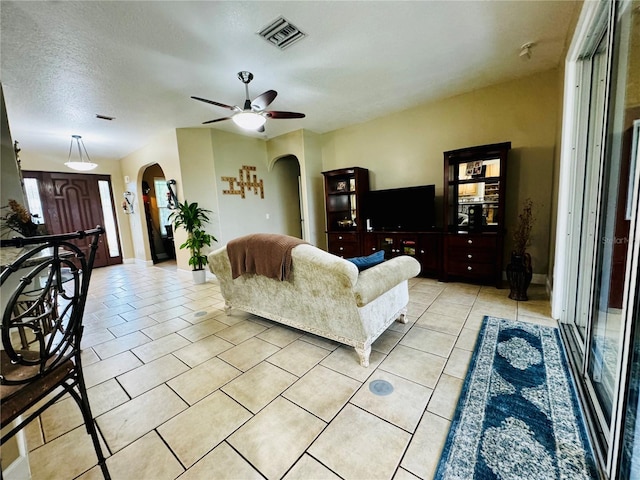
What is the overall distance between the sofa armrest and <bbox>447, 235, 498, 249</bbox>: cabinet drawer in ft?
5.68

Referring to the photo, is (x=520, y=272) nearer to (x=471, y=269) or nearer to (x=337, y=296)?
(x=471, y=269)

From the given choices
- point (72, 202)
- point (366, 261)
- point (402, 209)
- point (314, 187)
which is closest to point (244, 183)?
point (314, 187)

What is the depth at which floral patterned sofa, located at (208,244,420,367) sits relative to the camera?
187 cm

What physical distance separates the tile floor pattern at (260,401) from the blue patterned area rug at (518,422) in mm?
103

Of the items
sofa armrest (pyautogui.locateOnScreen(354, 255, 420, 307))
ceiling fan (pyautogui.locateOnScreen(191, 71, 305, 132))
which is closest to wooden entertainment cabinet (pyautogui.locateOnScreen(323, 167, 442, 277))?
sofa armrest (pyautogui.locateOnScreen(354, 255, 420, 307))

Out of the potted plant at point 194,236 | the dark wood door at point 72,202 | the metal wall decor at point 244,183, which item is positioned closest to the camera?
the potted plant at point 194,236

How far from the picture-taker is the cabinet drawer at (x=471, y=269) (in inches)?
138

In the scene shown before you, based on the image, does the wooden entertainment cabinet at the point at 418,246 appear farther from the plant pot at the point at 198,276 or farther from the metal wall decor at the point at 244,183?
the plant pot at the point at 198,276

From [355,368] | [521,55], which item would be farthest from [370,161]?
[355,368]

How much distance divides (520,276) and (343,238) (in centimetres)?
277

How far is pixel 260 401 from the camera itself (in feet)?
5.52

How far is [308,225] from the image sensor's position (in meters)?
5.52

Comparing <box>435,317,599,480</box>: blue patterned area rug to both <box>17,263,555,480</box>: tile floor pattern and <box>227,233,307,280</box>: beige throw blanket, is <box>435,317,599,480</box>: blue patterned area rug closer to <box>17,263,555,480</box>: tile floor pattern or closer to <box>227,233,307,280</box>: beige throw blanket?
<box>17,263,555,480</box>: tile floor pattern

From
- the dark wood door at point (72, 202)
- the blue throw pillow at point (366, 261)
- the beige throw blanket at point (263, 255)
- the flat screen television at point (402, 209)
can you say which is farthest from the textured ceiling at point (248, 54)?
the dark wood door at point (72, 202)
